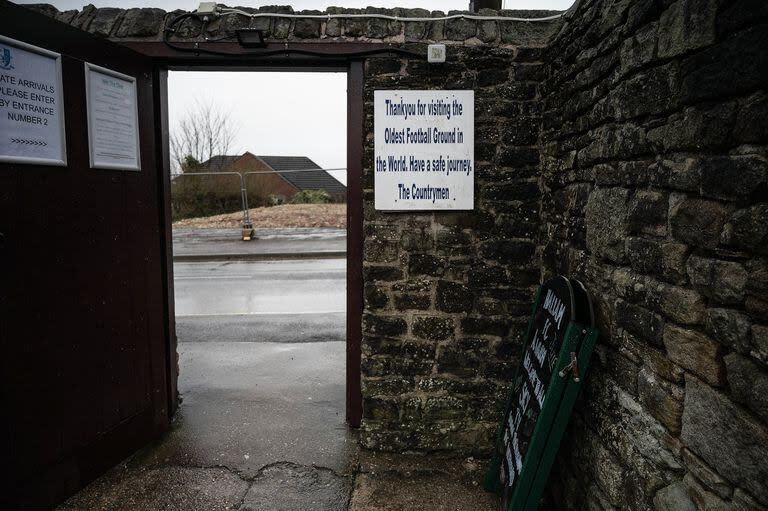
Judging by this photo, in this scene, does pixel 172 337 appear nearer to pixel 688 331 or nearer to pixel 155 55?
pixel 155 55

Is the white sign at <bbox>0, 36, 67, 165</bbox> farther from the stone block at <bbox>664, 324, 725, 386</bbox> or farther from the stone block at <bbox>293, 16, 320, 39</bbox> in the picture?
the stone block at <bbox>664, 324, 725, 386</bbox>

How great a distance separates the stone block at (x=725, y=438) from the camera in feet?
4.74

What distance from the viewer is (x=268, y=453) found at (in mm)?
3576

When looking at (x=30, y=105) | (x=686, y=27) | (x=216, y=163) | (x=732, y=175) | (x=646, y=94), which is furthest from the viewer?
(x=216, y=163)

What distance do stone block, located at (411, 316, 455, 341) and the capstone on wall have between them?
0.01 metres

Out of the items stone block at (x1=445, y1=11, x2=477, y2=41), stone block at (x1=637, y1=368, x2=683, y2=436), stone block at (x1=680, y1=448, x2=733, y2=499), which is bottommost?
stone block at (x1=680, y1=448, x2=733, y2=499)

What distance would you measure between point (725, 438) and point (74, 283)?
10.9 ft

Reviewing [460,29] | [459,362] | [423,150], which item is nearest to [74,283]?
[423,150]

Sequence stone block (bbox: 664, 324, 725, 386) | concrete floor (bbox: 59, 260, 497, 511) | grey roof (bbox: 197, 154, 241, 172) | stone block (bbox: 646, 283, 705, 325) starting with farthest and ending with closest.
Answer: grey roof (bbox: 197, 154, 241, 172) → concrete floor (bbox: 59, 260, 497, 511) → stone block (bbox: 646, 283, 705, 325) → stone block (bbox: 664, 324, 725, 386)

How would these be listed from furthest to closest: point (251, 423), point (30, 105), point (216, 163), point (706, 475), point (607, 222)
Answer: point (216, 163)
point (251, 423)
point (30, 105)
point (607, 222)
point (706, 475)

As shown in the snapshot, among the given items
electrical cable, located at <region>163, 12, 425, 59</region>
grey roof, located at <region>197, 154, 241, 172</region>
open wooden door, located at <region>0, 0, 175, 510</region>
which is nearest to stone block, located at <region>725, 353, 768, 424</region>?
electrical cable, located at <region>163, 12, 425, 59</region>

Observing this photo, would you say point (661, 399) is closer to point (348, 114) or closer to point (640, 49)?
point (640, 49)

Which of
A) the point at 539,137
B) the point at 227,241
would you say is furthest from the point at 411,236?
the point at 227,241

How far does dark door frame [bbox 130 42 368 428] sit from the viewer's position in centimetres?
345
